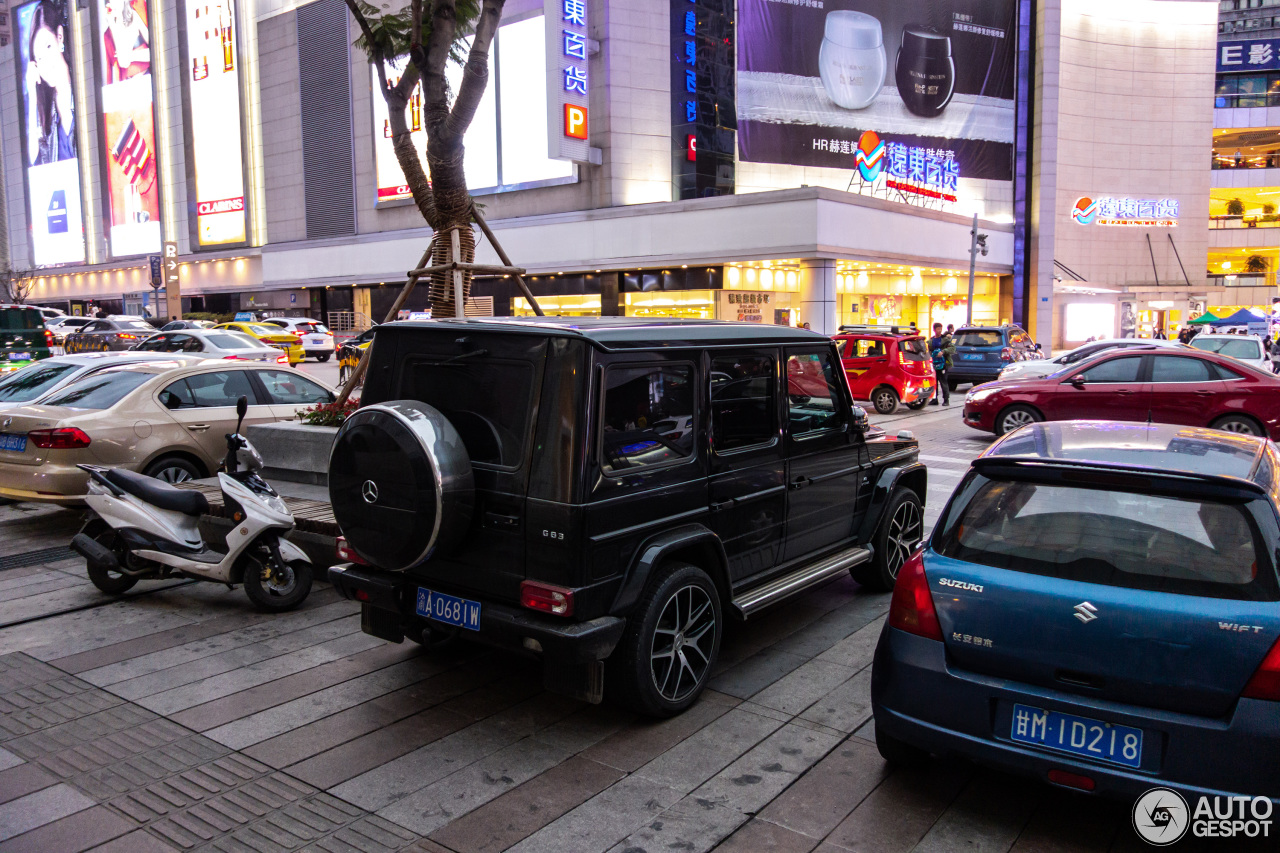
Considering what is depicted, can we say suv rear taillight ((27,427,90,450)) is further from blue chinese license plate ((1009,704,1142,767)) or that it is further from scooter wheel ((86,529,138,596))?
blue chinese license plate ((1009,704,1142,767))

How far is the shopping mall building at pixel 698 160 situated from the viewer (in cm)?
3081

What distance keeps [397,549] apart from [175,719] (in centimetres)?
153

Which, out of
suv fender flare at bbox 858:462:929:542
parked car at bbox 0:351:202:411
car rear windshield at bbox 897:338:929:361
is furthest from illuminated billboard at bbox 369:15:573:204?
suv fender flare at bbox 858:462:929:542

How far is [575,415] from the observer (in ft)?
12.4

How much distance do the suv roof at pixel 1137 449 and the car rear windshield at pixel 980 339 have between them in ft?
64.1

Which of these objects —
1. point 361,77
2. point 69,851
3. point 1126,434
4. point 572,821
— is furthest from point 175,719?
point 361,77

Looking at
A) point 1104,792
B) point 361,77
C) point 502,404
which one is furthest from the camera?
point 361,77

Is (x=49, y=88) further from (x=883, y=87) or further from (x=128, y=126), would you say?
(x=883, y=87)

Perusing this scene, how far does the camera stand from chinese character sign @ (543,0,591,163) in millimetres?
29352

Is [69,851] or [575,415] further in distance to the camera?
[575,415]

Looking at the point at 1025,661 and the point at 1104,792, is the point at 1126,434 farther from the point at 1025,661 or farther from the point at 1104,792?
the point at 1104,792

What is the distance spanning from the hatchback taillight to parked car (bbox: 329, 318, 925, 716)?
7.48 feet

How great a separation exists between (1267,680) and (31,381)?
1106 cm

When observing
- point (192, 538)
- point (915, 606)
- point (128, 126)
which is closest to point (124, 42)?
point (128, 126)
